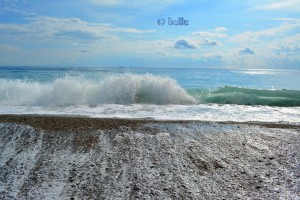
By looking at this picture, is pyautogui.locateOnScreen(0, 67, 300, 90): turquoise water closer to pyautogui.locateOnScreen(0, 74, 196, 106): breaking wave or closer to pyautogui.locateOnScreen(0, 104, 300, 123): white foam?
pyautogui.locateOnScreen(0, 74, 196, 106): breaking wave

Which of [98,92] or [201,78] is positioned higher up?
[201,78]

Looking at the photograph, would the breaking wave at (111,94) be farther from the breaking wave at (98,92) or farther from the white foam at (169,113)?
the white foam at (169,113)

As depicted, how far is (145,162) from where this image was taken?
176 inches

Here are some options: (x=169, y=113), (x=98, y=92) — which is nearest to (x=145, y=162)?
(x=169, y=113)

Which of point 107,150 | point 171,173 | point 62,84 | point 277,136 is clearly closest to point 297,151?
point 277,136

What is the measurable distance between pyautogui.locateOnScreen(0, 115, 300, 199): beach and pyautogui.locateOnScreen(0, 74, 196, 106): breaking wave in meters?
5.80

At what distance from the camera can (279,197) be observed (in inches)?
134

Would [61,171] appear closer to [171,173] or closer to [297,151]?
[171,173]

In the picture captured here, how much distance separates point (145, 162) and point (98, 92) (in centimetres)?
932

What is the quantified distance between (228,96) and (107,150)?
11.7 m

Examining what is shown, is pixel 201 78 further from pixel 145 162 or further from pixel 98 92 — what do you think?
pixel 145 162

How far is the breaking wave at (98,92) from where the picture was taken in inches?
492

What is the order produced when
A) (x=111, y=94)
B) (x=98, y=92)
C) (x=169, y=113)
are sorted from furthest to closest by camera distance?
(x=98, y=92) < (x=111, y=94) < (x=169, y=113)

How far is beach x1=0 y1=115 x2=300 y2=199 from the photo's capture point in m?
3.56
